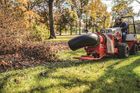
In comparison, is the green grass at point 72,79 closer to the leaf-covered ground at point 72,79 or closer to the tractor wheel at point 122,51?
the leaf-covered ground at point 72,79

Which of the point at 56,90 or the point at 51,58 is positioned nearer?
the point at 56,90

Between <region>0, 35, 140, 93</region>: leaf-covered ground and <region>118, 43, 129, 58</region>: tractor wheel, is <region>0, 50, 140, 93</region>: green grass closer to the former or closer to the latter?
<region>0, 35, 140, 93</region>: leaf-covered ground

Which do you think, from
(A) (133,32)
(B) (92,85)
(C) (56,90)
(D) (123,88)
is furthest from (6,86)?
(A) (133,32)

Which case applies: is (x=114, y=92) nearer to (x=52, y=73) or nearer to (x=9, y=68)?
(x=52, y=73)

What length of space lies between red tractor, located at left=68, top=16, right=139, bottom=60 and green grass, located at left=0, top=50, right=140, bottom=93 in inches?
37.2

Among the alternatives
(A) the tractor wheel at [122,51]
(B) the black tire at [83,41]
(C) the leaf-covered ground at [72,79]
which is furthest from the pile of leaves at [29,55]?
(A) the tractor wheel at [122,51]

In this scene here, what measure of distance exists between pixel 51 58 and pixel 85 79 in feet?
13.6

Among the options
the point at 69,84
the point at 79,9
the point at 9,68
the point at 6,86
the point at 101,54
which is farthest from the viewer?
the point at 79,9

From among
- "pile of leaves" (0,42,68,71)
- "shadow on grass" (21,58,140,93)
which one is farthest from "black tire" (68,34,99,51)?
"shadow on grass" (21,58,140,93)

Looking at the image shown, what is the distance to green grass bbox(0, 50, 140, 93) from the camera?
9555 millimetres

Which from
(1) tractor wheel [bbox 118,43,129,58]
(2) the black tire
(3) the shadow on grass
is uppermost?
(2) the black tire

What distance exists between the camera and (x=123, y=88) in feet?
33.5

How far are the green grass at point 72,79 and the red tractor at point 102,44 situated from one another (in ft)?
3.10

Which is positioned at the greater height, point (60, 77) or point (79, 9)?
point (79, 9)
